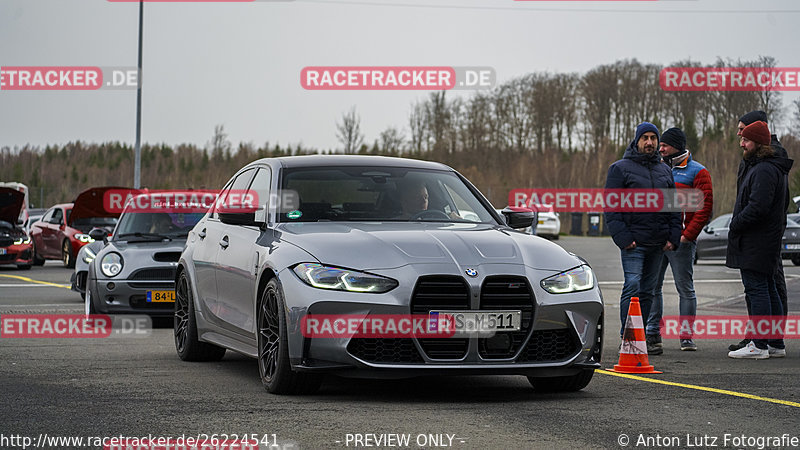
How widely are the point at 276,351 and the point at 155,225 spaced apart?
719cm

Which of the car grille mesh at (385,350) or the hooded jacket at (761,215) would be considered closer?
the car grille mesh at (385,350)

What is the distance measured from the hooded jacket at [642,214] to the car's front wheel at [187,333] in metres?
3.42

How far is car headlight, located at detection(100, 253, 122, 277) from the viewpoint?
44.6ft

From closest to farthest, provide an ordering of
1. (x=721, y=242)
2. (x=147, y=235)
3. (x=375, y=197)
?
1. (x=375, y=197)
2. (x=147, y=235)
3. (x=721, y=242)

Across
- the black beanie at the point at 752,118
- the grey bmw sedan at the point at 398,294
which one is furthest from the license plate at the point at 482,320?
the black beanie at the point at 752,118

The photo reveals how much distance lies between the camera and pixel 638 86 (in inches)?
3132

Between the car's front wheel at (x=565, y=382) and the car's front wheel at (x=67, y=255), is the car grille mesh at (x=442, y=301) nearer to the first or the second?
the car's front wheel at (x=565, y=382)

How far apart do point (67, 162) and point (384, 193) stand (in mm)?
76961

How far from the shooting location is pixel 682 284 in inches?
445

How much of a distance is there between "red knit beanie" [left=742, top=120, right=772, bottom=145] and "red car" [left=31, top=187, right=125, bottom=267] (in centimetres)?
1879

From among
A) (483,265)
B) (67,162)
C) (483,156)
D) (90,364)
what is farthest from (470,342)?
(67,162)

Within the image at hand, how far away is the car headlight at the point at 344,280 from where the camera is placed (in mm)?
7301

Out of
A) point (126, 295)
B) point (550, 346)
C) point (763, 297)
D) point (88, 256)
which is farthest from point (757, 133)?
point (88, 256)

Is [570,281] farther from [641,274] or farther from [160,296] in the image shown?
[160,296]
